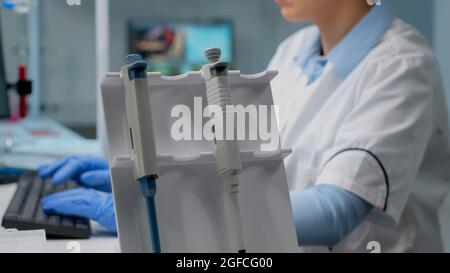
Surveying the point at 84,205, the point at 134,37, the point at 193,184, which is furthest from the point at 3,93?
the point at 134,37

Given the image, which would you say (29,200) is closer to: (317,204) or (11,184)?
(11,184)

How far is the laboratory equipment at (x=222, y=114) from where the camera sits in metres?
0.52

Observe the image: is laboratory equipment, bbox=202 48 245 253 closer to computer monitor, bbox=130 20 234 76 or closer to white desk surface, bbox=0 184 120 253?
white desk surface, bbox=0 184 120 253

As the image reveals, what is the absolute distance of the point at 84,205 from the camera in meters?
0.84

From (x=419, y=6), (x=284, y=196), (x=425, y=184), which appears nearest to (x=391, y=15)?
(x=419, y=6)

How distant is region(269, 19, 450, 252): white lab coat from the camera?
85 cm

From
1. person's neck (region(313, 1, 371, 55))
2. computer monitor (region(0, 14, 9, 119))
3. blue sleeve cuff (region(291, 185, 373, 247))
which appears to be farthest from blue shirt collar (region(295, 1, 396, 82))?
computer monitor (region(0, 14, 9, 119))

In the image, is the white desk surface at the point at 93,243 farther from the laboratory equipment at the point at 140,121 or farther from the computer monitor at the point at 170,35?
the computer monitor at the point at 170,35

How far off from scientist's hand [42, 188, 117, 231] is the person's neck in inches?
14.5

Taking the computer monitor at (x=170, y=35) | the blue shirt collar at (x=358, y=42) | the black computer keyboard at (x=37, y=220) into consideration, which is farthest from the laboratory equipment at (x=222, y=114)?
the computer monitor at (x=170, y=35)

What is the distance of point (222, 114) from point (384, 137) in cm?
40

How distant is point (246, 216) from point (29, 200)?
1.59 ft

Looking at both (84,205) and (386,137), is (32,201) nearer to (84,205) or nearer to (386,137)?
(84,205)
